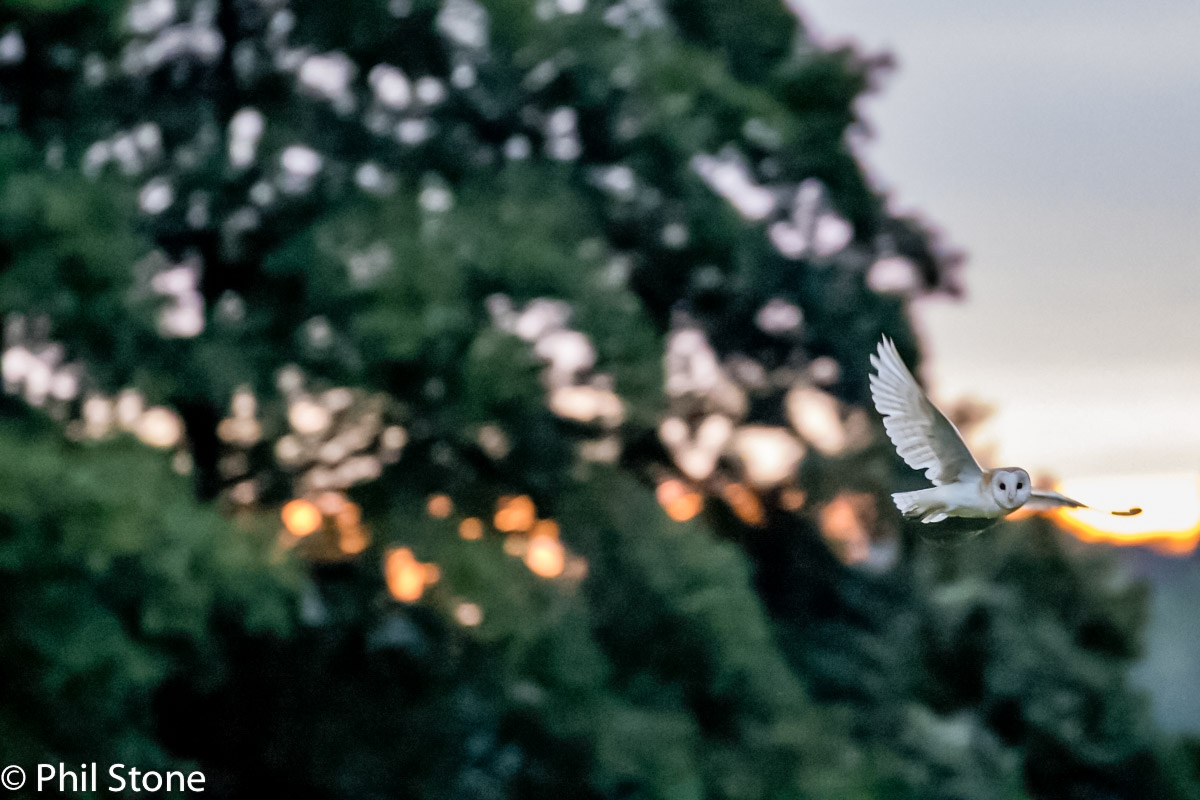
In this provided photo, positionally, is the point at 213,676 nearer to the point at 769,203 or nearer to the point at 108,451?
the point at 108,451

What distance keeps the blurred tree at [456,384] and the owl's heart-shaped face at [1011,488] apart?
687cm

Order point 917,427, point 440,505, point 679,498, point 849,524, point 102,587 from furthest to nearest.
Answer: point 849,524, point 679,498, point 440,505, point 102,587, point 917,427

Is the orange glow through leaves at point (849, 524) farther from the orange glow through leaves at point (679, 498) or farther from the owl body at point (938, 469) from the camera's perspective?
the owl body at point (938, 469)

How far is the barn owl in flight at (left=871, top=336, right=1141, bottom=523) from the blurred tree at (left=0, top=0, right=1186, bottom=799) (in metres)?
6.40

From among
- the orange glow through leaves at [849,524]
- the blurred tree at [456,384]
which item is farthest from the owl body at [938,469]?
the orange glow through leaves at [849,524]

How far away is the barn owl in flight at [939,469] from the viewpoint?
284 centimetres

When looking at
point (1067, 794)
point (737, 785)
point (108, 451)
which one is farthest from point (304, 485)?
point (1067, 794)

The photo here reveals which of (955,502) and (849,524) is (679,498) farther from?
(955,502)

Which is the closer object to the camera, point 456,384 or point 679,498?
point 456,384

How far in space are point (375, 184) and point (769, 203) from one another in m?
3.31

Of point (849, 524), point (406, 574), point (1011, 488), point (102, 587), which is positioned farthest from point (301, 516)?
point (1011, 488)

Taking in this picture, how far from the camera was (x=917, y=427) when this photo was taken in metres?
3.27

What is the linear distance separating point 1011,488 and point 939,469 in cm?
33

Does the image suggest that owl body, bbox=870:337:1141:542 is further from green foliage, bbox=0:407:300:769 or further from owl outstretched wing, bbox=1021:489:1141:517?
green foliage, bbox=0:407:300:769
